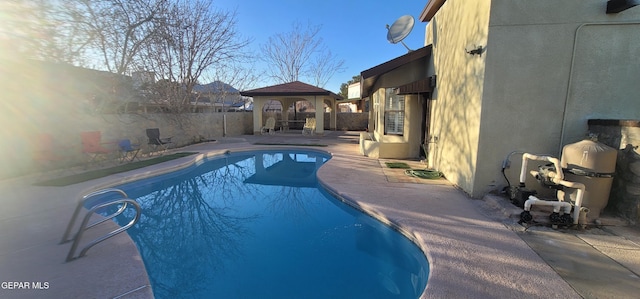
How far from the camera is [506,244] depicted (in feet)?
11.8

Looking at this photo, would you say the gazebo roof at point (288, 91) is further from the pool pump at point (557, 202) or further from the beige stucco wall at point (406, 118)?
the pool pump at point (557, 202)

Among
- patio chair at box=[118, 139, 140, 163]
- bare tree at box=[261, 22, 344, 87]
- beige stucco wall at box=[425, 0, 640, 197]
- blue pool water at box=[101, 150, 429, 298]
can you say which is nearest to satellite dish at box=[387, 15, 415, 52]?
beige stucco wall at box=[425, 0, 640, 197]

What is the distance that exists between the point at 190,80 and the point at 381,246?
49.1 feet

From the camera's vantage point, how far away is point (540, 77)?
483 centimetres

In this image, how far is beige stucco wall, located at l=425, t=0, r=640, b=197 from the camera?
4.51 m

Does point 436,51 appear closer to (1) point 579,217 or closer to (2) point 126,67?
(1) point 579,217

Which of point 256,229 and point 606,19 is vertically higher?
point 606,19

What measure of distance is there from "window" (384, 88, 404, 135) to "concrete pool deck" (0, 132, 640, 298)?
485 centimetres

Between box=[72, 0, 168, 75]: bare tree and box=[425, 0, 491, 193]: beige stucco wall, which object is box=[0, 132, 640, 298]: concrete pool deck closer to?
box=[425, 0, 491, 193]: beige stucco wall

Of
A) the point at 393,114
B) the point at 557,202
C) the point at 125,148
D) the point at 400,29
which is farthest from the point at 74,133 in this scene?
the point at 557,202

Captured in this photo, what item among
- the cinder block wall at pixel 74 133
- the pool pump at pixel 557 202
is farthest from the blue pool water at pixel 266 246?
the cinder block wall at pixel 74 133

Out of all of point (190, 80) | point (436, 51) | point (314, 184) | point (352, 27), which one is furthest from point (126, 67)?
point (352, 27)

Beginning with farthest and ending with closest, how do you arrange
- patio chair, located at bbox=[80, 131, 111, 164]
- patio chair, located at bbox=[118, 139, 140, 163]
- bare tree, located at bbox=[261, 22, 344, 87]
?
1. bare tree, located at bbox=[261, 22, 344, 87]
2. patio chair, located at bbox=[118, 139, 140, 163]
3. patio chair, located at bbox=[80, 131, 111, 164]

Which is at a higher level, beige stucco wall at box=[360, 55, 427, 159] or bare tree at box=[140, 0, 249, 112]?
bare tree at box=[140, 0, 249, 112]
